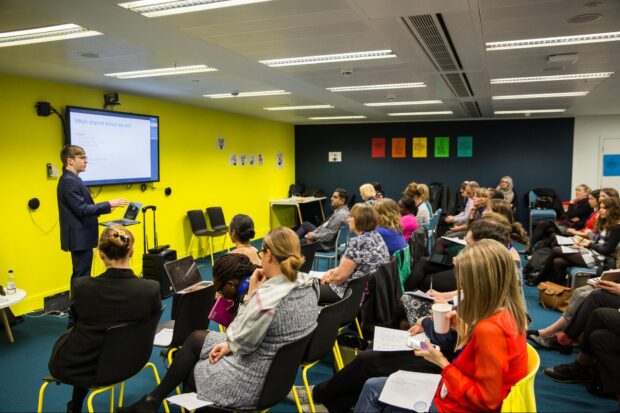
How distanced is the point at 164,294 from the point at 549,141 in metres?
9.09

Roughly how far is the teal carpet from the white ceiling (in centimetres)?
260

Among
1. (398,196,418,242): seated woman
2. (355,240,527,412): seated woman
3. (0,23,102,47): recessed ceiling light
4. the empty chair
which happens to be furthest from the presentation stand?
(355,240,527,412): seated woman

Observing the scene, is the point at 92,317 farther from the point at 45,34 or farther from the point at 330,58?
the point at 330,58

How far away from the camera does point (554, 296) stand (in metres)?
5.04

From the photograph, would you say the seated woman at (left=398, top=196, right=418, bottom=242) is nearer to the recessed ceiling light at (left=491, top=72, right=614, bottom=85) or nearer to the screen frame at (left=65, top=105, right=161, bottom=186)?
the recessed ceiling light at (left=491, top=72, right=614, bottom=85)

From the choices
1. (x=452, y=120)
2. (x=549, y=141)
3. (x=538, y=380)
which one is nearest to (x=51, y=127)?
(x=538, y=380)

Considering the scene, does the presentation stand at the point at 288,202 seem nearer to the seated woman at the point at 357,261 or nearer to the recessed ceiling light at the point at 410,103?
the recessed ceiling light at the point at 410,103

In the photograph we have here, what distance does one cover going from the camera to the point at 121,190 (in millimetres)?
6355

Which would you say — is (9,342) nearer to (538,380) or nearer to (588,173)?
(538,380)

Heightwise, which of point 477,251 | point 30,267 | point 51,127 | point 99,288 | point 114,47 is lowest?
point 30,267

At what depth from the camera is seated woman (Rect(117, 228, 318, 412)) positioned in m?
2.03

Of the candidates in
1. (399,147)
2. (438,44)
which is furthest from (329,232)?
(399,147)

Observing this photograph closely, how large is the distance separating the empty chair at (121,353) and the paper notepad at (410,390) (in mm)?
1276

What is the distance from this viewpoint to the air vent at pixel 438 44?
324cm
